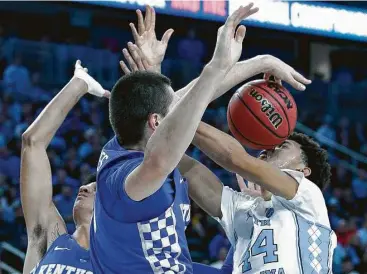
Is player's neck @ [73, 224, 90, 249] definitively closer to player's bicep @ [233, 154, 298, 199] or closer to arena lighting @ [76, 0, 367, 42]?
player's bicep @ [233, 154, 298, 199]

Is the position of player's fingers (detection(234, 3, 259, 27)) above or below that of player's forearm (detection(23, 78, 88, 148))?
above

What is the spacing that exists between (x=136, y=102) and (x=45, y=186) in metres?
1.44

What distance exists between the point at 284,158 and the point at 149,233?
135 centimetres

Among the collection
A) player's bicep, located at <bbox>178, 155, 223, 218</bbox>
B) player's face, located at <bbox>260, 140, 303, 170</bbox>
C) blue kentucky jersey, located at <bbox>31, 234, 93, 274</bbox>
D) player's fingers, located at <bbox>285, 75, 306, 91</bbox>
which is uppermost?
player's fingers, located at <bbox>285, 75, 306, 91</bbox>

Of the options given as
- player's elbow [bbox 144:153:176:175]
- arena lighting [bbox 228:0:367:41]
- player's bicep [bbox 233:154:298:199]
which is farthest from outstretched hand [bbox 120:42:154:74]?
arena lighting [bbox 228:0:367:41]

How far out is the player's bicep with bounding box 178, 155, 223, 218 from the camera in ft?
13.3

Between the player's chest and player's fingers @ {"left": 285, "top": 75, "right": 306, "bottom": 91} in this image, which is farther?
the player's chest

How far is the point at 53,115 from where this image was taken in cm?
406

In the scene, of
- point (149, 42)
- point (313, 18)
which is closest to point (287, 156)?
point (149, 42)

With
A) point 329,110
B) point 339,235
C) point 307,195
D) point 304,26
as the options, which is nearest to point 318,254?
point 307,195

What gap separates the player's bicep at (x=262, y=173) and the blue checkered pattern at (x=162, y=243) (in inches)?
31.7

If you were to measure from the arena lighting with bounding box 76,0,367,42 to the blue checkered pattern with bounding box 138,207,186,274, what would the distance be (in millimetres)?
7287

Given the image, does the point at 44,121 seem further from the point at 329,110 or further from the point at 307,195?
the point at 329,110

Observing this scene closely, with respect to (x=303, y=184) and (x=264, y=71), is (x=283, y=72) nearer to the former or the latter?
(x=264, y=71)
